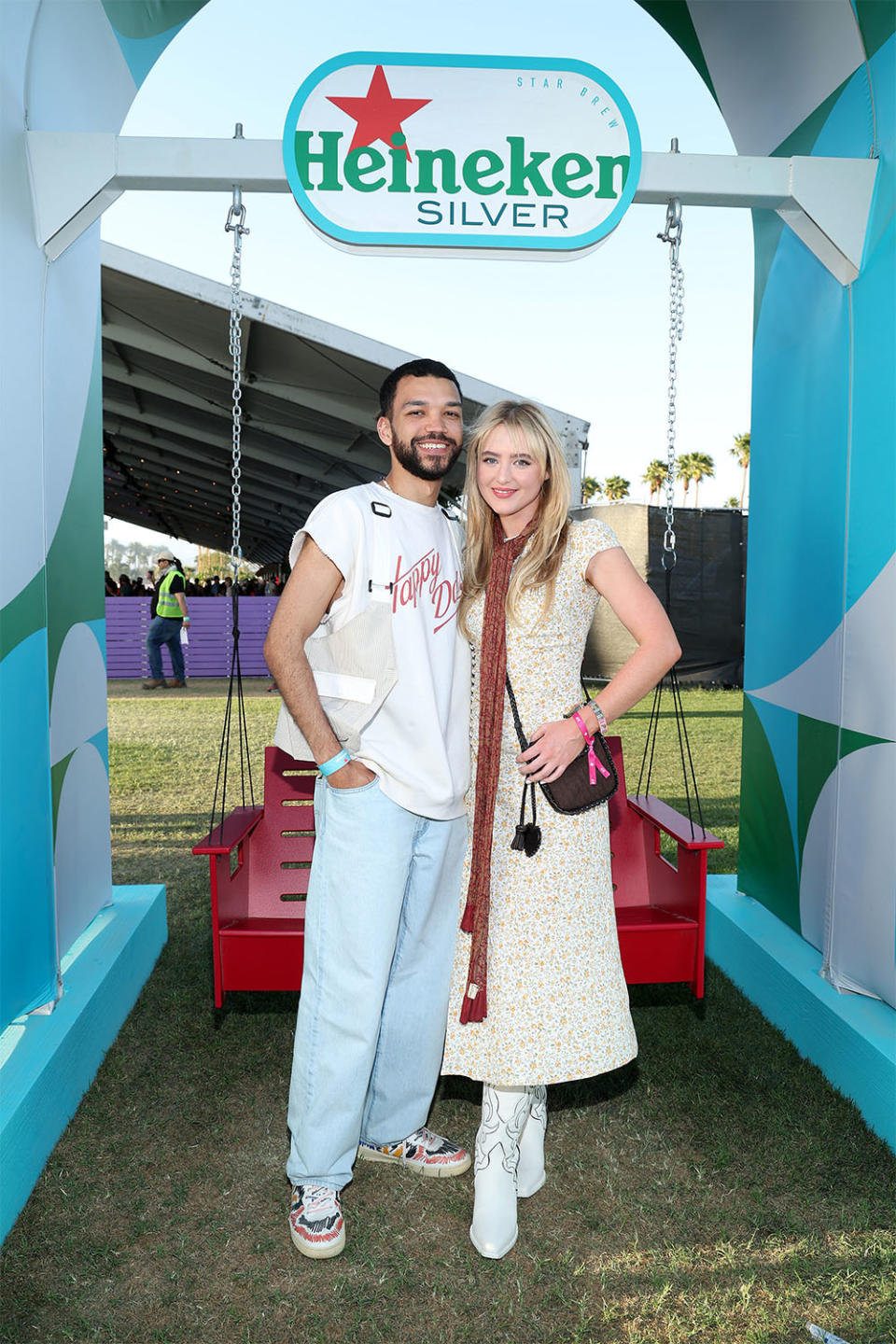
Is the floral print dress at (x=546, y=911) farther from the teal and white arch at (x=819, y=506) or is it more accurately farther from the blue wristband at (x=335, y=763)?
the teal and white arch at (x=819, y=506)

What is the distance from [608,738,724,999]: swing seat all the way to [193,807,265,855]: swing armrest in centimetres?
113

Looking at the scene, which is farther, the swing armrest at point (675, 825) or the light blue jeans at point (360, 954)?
the swing armrest at point (675, 825)

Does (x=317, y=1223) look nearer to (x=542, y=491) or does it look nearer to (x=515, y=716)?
(x=515, y=716)

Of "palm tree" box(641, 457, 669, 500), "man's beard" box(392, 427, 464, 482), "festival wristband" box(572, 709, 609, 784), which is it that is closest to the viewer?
"festival wristband" box(572, 709, 609, 784)

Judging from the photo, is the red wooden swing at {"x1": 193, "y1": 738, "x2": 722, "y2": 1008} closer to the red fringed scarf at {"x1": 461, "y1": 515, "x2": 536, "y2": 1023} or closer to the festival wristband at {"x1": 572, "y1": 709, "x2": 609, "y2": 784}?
the red fringed scarf at {"x1": 461, "y1": 515, "x2": 536, "y2": 1023}

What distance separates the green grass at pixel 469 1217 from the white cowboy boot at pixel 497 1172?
56 millimetres

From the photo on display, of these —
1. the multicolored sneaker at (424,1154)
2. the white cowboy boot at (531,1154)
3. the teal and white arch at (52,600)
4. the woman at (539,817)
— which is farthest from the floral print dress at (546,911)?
the teal and white arch at (52,600)

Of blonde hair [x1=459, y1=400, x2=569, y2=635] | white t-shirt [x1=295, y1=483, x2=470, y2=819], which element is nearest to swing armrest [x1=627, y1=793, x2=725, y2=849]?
white t-shirt [x1=295, y1=483, x2=470, y2=819]

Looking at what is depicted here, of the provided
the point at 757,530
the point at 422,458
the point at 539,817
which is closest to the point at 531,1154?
the point at 539,817

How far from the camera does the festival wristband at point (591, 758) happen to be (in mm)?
2143

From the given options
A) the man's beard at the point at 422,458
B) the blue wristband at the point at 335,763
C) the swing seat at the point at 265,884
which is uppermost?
the man's beard at the point at 422,458

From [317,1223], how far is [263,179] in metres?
2.76

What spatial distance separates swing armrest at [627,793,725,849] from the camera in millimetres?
2801

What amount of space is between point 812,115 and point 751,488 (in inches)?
51.1
